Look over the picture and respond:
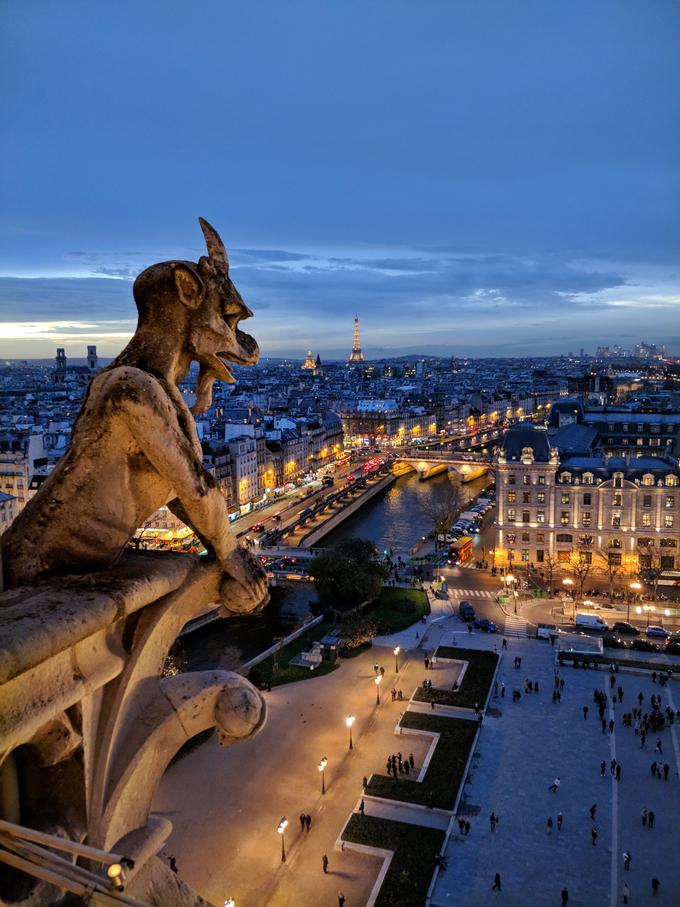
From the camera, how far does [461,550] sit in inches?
1892

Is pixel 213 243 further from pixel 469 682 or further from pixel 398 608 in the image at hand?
pixel 398 608

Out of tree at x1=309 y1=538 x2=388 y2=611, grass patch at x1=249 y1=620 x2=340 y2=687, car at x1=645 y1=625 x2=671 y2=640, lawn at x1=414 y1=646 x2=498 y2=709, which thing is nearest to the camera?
lawn at x1=414 y1=646 x2=498 y2=709

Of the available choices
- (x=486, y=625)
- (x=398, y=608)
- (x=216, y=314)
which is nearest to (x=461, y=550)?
(x=398, y=608)

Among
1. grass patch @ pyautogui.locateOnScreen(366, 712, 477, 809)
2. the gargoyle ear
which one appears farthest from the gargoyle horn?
grass patch @ pyautogui.locateOnScreen(366, 712, 477, 809)

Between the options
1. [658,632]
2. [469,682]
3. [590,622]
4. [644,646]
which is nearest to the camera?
[469,682]

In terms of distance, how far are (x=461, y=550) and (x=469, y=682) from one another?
20939mm

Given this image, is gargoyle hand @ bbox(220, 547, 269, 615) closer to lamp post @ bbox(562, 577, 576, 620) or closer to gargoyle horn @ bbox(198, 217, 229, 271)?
gargoyle horn @ bbox(198, 217, 229, 271)

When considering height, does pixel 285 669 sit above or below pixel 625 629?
below

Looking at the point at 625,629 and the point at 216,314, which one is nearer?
the point at 216,314

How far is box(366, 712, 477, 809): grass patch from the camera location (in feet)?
66.0

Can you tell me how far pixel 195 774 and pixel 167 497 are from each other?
19899 millimetres

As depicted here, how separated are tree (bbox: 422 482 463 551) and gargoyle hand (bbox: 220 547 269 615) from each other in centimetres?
4554

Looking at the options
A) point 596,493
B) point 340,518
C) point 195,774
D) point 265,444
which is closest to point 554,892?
point 195,774

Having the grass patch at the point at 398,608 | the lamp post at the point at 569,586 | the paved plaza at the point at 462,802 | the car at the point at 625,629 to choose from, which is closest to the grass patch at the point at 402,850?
the paved plaza at the point at 462,802
